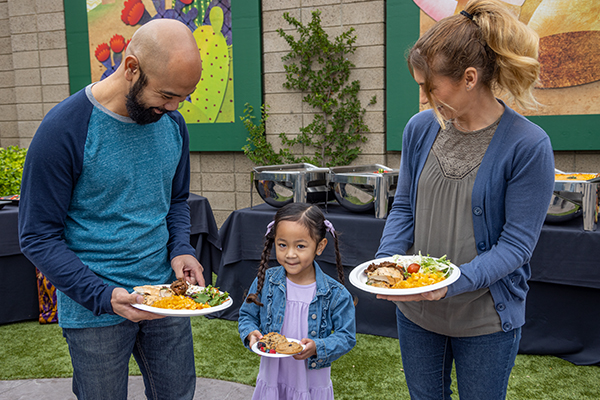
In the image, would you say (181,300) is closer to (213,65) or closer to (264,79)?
(264,79)

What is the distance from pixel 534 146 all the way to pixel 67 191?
3.79 feet

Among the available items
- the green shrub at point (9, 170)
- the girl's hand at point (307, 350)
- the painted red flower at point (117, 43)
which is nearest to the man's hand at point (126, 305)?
the girl's hand at point (307, 350)

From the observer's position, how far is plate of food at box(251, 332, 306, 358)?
135 centimetres

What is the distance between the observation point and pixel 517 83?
1.13 meters

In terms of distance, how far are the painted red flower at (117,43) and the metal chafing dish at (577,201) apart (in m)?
4.30

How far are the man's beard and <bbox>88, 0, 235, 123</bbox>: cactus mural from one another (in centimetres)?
337

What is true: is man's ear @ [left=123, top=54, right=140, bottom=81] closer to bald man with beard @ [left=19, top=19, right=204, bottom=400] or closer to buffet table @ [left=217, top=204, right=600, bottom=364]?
bald man with beard @ [left=19, top=19, right=204, bottom=400]

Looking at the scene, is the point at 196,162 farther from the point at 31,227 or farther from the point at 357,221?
the point at 31,227

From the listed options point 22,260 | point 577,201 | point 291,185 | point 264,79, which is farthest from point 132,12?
point 577,201

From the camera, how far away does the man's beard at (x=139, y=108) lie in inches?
47.0

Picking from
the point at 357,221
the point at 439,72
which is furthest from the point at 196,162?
the point at 439,72

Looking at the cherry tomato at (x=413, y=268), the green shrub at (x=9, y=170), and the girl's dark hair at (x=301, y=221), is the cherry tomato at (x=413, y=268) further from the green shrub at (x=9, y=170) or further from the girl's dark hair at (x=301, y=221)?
the green shrub at (x=9, y=170)

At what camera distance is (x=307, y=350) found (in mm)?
1416

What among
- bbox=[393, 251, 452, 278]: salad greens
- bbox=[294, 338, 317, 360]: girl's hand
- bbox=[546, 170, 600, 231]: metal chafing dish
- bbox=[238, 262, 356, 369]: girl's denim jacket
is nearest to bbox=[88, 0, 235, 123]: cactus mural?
bbox=[546, 170, 600, 231]: metal chafing dish
